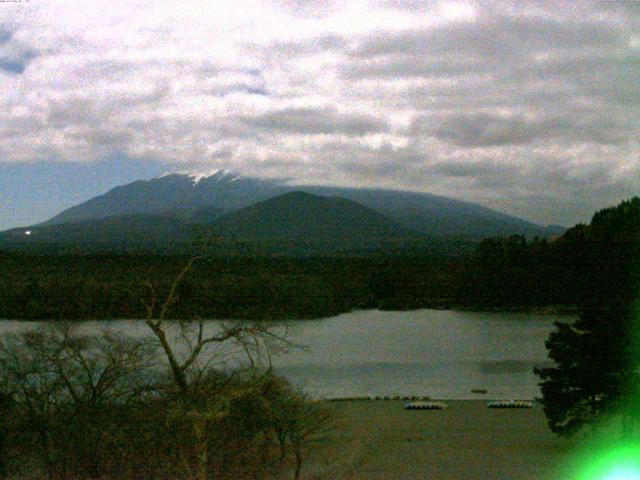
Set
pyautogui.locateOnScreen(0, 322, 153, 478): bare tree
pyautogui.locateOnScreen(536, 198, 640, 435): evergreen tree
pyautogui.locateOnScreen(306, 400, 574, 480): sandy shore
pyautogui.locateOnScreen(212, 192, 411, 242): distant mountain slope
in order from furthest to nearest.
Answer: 1. pyautogui.locateOnScreen(212, 192, 411, 242): distant mountain slope
2. pyautogui.locateOnScreen(536, 198, 640, 435): evergreen tree
3. pyautogui.locateOnScreen(306, 400, 574, 480): sandy shore
4. pyautogui.locateOnScreen(0, 322, 153, 478): bare tree

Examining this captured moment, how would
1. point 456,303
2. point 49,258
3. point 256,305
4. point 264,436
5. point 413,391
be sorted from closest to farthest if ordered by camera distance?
point 264,436 < point 49,258 < point 256,305 < point 413,391 < point 456,303

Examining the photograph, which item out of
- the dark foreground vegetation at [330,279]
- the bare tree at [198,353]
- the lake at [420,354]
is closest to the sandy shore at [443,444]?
the lake at [420,354]

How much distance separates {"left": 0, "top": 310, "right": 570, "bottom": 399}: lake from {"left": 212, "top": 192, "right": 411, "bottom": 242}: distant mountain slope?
34.7ft

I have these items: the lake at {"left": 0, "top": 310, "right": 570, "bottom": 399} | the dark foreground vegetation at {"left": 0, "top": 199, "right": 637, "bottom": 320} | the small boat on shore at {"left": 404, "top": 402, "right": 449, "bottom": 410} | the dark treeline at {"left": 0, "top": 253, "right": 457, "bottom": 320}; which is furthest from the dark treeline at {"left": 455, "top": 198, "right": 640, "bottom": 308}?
the small boat on shore at {"left": 404, "top": 402, "right": 449, "bottom": 410}

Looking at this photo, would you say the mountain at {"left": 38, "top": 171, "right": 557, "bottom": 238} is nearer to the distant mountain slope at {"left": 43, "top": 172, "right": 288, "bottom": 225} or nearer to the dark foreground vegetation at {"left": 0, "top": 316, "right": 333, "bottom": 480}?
the distant mountain slope at {"left": 43, "top": 172, "right": 288, "bottom": 225}

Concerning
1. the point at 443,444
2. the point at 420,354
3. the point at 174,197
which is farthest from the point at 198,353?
the point at 174,197

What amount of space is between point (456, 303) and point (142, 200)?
39500 mm

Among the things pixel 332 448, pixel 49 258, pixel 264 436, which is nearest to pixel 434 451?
pixel 332 448

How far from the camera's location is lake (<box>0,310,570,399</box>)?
14.9 m

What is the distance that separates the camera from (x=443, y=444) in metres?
9.61

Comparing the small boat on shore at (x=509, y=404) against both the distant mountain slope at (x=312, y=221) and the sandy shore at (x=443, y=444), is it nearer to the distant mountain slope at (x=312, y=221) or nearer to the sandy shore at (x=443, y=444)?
the sandy shore at (x=443, y=444)

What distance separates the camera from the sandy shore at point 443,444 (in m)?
7.30

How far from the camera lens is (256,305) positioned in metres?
12.5

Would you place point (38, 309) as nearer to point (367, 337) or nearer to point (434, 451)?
point (434, 451)
